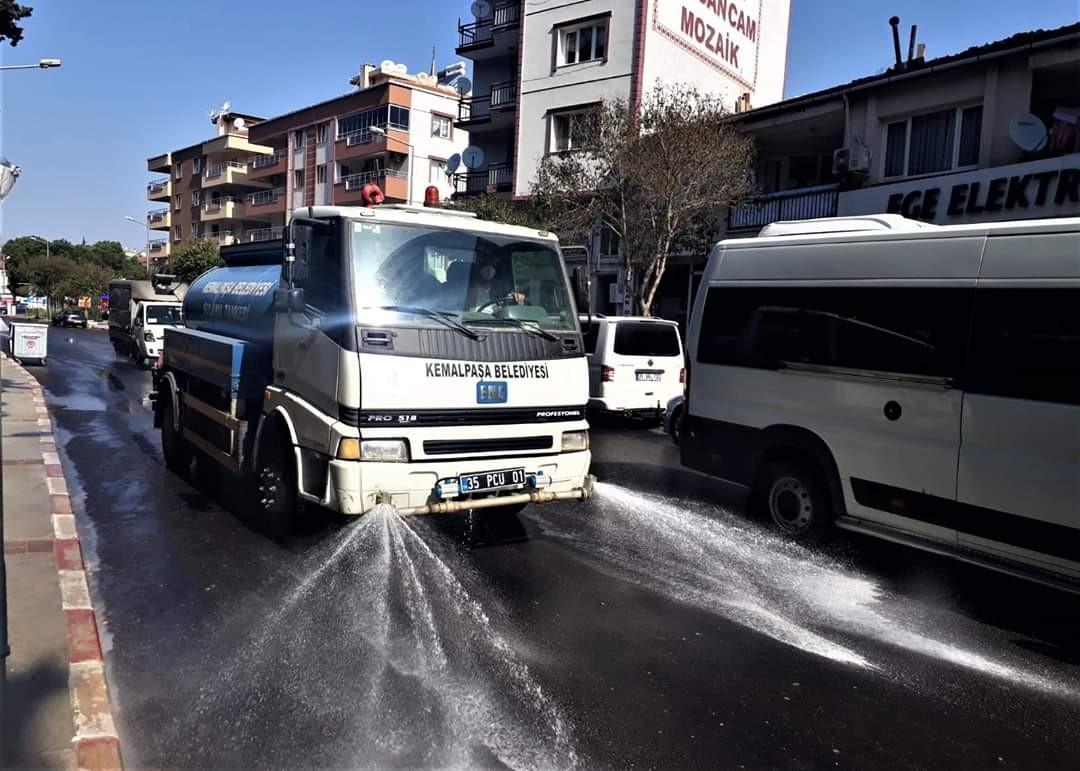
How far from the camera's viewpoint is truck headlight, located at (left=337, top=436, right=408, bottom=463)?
5.34 metres

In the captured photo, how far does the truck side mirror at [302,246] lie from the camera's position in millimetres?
5949

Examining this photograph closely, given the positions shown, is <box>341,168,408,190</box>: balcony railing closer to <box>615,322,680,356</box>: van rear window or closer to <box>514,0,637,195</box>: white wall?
<box>514,0,637,195</box>: white wall

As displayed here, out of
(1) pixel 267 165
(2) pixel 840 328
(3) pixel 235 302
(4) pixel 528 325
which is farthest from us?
(1) pixel 267 165

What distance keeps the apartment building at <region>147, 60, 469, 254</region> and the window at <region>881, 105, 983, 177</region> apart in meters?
25.6

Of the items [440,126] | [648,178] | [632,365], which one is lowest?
[632,365]

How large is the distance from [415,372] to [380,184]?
143 feet

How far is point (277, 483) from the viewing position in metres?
6.21

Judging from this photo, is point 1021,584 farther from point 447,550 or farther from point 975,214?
point 975,214

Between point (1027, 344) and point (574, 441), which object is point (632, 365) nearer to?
point (574, 441)

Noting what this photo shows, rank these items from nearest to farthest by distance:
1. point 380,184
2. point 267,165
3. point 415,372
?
point 415,372 → point 380,184 → point 267,165

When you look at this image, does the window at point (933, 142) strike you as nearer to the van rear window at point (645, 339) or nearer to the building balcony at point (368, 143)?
the van rear window at point (645, 339)

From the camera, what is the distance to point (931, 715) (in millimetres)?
4008

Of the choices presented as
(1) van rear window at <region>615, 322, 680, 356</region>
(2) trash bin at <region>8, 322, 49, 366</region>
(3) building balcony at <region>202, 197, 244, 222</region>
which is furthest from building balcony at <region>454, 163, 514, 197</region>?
(3) building balcony at <region>202, 197, 244, 222</region>

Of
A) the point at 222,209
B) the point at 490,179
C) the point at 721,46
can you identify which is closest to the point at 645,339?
the point at 490,179
